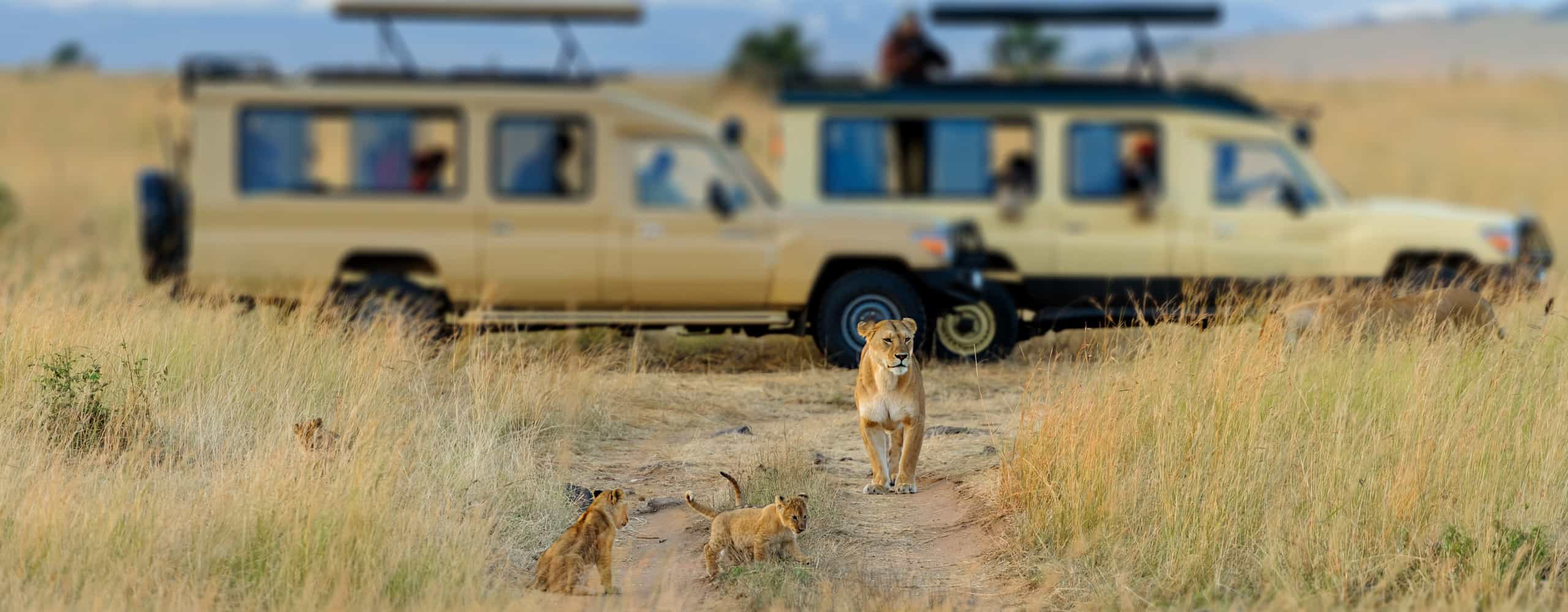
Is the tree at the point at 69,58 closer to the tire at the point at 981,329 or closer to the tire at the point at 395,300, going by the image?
the tire at the point at 395,300

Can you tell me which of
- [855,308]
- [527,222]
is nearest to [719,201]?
[855,308]

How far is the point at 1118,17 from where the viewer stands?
14.3 m

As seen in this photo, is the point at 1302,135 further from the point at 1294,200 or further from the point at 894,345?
the point at 894,345

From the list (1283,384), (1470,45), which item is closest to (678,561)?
(1283,384)

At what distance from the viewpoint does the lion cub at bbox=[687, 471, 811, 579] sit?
670 centimetres

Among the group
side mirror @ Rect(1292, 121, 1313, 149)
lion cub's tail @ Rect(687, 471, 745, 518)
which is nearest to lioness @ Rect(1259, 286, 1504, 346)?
side mirror @ Rect(1292, 121, 1313, 149)

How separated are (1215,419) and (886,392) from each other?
1.29 m

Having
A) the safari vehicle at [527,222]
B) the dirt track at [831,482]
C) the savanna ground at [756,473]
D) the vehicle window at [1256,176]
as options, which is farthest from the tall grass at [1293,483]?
the vehicle window at [1256,176]

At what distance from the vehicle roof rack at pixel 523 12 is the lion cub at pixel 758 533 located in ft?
20.0

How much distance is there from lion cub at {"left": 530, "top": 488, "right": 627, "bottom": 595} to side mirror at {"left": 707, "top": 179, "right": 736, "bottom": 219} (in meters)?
5.18

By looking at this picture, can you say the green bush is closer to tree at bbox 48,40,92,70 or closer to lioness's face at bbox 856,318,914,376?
lioness's face at bbox 856,318,914,376

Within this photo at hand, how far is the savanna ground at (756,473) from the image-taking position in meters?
6.34

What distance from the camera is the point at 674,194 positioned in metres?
11.7

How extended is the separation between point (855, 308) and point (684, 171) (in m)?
1.33
